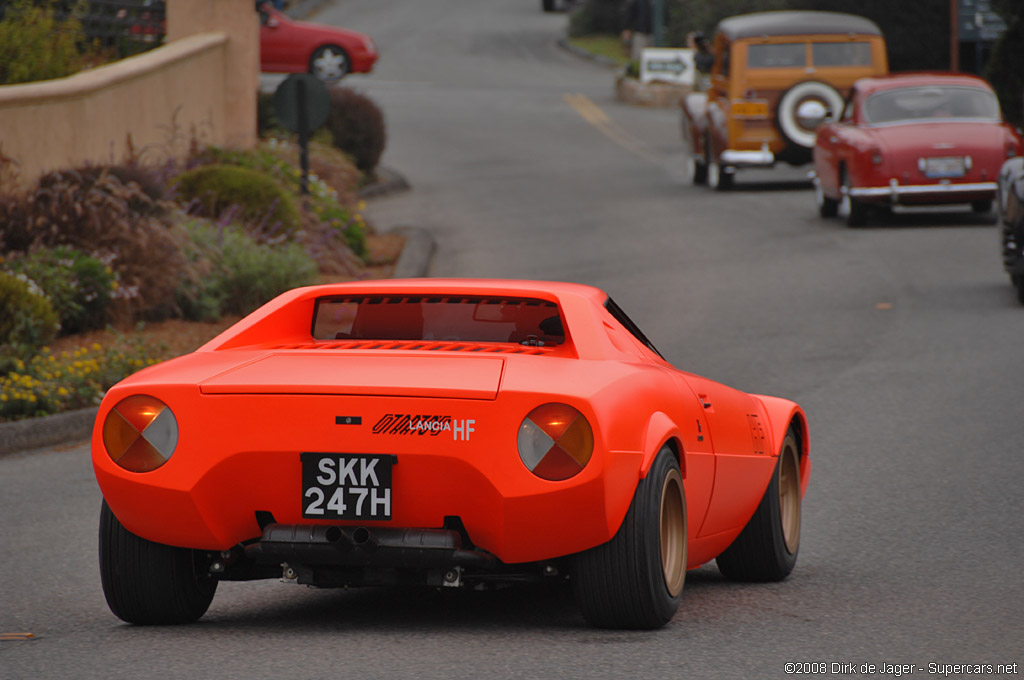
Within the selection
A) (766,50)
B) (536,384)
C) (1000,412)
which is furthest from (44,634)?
(766,50)

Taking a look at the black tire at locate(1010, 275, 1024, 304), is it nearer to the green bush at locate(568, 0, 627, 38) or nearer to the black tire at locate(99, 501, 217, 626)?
the black tire at locate(99, 501, 217, 626)

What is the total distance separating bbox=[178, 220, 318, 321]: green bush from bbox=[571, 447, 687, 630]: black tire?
31.5 feet

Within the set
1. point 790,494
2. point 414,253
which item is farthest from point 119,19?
point 790,494

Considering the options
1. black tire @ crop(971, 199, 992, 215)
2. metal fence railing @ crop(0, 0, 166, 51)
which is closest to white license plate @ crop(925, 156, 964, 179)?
black tire @ crop(971, 199, 992, 215)

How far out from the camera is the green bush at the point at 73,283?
13.0 m

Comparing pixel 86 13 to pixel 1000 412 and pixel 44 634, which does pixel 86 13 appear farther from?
pixel 44 634

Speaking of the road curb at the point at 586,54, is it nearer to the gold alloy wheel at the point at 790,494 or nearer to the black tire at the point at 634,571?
the gold alloy wheel at the point at 790,494

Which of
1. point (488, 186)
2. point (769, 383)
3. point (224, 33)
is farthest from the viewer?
point (488, 186)

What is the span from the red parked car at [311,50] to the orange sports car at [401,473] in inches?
1248

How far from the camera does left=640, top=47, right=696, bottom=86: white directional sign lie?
42.9 meters

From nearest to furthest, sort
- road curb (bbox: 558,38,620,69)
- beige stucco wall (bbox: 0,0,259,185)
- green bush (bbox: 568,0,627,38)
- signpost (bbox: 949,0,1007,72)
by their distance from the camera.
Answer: beige stucco wall (bbox: 0,0,259,185), signpost (bbox: 949,0,1007,72), road curb (bbox: 558,38,620,69), green bush (bbox: 568,0,627,38)

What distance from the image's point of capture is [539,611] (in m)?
5.79

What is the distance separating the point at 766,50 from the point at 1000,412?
15529 mm

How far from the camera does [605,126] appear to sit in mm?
37188
